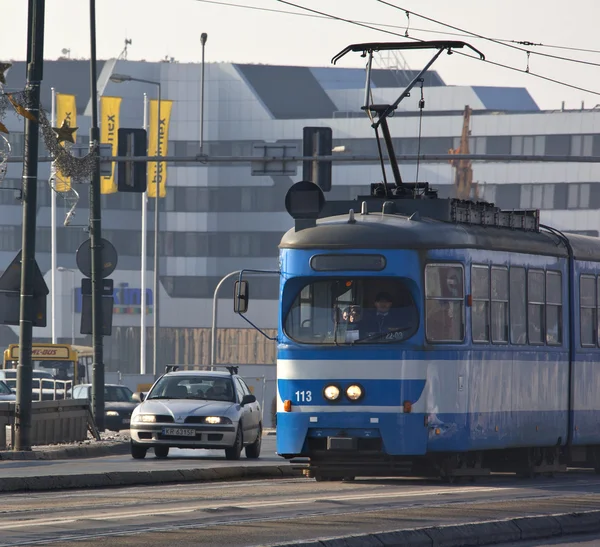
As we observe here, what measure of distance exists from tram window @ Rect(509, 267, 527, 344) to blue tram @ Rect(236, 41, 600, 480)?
2 cm

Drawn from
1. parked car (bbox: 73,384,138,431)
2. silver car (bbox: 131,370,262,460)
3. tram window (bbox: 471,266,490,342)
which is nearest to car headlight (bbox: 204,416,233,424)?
silver car (bbox: 131,370,262,460)

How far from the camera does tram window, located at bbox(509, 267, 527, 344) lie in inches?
764

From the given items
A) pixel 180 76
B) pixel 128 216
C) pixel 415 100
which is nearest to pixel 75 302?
pixel 128 216

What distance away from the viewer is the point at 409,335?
17.9 m

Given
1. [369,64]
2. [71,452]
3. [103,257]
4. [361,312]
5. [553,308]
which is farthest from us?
[103,257]

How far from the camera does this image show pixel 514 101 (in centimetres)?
10612

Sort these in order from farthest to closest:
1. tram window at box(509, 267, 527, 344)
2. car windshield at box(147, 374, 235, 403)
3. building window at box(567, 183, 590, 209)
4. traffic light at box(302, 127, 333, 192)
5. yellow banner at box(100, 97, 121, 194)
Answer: building window at box(567, 183, 590, 209), yellow banner at box(100, 97, 121, 194), traffic light at box(302, 127, 333, 192), car windshield at box(147, 374, 235, 403), tram window at box(509, 267, 527, 344)

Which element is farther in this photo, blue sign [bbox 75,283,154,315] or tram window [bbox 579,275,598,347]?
blue sign [bbox 75,283,154,315]

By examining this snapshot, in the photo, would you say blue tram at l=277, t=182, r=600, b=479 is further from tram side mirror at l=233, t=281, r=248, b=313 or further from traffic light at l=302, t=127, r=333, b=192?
traffic light at l=302, t=127, r=333, b=192

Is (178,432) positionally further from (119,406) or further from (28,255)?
(119,406)

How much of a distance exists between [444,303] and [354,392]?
4.73 feet

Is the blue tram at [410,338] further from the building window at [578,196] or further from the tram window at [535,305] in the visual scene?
the building window at [578,196]

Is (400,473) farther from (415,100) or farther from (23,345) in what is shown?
(415,100)

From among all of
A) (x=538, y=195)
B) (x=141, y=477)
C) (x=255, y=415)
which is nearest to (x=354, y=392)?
(x=141, y=477)
